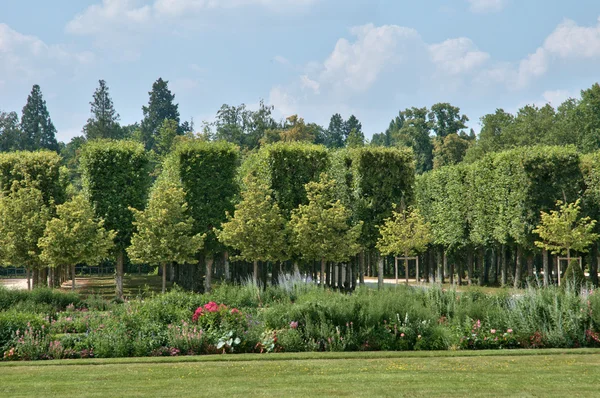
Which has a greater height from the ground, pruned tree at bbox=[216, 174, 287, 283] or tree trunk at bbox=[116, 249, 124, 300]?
pruned tree at bbox=[216, 174, 287, 283]

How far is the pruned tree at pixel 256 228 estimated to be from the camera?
129 feet

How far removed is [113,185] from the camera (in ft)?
133

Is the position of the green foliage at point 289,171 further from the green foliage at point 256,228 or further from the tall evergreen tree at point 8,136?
the tall evergreen tree at point 8,136

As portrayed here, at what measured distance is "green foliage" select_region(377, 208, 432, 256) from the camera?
1688 inches

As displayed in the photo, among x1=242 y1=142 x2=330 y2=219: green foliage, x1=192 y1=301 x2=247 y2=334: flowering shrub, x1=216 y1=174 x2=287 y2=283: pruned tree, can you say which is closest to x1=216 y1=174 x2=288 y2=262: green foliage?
x1=216 y1=174 x2=287 y2=283: pruned tree

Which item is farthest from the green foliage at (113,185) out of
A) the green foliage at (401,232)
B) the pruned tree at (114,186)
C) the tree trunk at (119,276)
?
the green foliage at (401,232)

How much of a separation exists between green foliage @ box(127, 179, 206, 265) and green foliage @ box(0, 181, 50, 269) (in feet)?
16.7

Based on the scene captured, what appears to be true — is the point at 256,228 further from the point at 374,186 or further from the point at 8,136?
the point at 8,136

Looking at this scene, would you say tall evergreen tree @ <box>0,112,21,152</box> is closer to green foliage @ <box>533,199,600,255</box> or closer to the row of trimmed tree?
the row of trimmed tree

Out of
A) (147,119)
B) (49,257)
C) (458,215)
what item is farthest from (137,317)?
(147,119)

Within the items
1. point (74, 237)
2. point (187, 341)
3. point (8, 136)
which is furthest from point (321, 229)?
point (8, 136)

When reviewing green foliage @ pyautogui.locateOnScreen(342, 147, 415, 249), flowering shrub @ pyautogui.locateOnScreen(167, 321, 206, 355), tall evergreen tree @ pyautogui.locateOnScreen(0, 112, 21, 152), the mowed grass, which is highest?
tall evergreen tree @ pyautogui.locateOnScreen(0, 112, 21, 152)

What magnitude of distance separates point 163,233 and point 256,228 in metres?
5.05

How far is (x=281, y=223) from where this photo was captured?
40.3m
